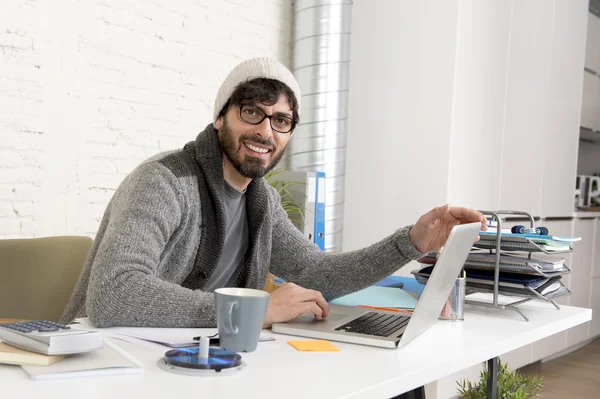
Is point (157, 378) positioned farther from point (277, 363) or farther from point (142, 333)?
point (142, 333)

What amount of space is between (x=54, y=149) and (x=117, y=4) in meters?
0.65

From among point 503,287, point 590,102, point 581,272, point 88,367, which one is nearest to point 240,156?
point 503,287

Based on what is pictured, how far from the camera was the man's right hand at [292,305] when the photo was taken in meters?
1.25

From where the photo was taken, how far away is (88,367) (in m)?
0.89

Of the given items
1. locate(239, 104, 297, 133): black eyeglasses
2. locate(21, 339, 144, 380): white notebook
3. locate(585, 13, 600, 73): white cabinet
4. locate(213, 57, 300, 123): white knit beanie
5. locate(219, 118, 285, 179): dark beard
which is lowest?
locate(21, 339, 144, 380): white notebook

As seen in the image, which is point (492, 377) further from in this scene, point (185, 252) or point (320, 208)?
point (320, 208)

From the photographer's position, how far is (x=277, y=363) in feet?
3.33

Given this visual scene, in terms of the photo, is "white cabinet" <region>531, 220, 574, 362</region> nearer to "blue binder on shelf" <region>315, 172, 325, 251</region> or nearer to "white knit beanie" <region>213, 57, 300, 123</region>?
"blue binder on shelf" <region>315, 172, 325, 251</region>

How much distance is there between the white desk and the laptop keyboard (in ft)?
0.17

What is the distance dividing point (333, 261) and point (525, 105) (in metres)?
2.67

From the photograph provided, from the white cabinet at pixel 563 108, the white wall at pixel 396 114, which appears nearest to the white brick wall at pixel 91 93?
the white wall at pixel 396 114

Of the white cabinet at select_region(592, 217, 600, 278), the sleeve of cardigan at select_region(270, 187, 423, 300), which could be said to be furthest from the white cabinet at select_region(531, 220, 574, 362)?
the sleeve of cardigan at select_region(270, 187, 423, 300)

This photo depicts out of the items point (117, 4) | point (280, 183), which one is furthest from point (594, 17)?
point (117, 4)

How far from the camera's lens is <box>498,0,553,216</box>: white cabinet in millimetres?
3818
